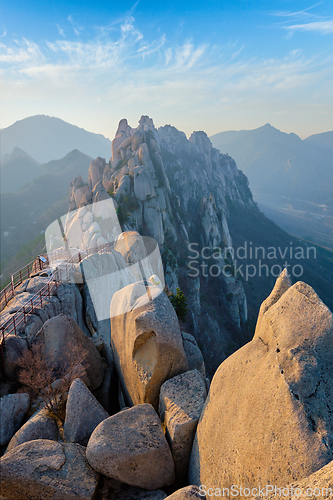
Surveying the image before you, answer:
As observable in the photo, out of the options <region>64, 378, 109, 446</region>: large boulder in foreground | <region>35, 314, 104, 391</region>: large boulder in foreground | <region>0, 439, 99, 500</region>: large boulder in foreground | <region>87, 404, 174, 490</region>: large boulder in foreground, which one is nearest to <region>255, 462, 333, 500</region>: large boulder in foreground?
<region>87, 404, 174, 490</region>: large boulder in foreground

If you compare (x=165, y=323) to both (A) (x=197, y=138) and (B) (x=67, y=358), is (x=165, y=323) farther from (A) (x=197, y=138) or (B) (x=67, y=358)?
(A) (x=197, y=138)

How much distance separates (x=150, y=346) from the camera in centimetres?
865

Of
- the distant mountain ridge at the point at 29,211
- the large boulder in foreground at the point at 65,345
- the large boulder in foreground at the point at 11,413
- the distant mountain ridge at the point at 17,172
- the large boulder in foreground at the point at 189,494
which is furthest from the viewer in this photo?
the distant mountain ridge at the point at 17,172

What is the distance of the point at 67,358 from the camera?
10.7 metres

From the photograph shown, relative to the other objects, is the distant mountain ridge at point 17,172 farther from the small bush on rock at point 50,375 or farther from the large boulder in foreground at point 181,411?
the large boulder in foreground at point 181,411

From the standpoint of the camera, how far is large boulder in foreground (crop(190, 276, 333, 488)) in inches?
168

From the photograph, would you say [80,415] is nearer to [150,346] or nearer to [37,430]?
[37,430]

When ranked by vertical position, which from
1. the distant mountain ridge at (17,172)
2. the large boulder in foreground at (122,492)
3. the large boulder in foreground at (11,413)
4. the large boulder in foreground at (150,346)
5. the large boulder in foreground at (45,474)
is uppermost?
the distant mountain ridge at (17,172)

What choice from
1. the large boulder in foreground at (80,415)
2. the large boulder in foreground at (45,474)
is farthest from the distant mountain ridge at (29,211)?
the large boulder in foreground at (45,474)

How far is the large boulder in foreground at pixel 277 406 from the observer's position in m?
4.27

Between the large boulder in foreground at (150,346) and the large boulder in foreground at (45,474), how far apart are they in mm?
2822

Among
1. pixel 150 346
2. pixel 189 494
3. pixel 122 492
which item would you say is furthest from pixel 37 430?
pixel 189 494

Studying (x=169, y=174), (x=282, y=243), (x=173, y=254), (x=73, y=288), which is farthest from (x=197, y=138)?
(x=73, y=288)

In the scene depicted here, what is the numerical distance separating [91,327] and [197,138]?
404ft
